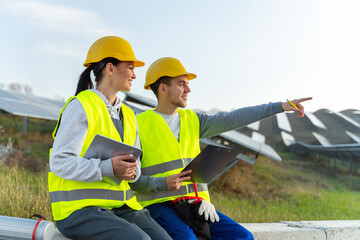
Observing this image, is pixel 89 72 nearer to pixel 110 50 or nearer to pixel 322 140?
pixel 110 50

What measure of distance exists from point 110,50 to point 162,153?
0.97 meters

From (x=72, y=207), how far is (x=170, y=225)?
0.88 m

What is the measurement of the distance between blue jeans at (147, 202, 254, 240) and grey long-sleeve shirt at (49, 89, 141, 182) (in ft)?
2.84

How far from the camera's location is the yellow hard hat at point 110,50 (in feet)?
7.97

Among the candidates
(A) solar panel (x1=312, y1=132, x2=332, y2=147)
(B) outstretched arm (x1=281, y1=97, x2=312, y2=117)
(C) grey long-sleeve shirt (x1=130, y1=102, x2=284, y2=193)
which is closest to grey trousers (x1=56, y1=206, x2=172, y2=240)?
(C) grey long-sleeve shirt (x1=130, y1=102, x2=284, y2=193)

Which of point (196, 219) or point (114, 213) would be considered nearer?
point (114, 213)

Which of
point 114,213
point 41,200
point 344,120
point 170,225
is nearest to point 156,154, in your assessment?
point 170,225

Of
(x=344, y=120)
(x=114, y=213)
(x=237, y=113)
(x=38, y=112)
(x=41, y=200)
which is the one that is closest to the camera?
(x=114, y=213)

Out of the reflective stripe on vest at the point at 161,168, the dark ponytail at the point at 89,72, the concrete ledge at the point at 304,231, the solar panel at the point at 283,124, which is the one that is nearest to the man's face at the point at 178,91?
the reflective stripe on vest at the point at 161,168

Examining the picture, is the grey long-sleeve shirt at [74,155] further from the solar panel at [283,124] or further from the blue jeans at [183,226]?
the solar panel at [283,124]

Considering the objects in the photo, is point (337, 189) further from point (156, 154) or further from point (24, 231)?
point (24, 231)

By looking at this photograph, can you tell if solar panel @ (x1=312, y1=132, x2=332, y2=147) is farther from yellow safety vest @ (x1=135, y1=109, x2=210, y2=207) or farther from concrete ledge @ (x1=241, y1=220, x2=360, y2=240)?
yellow safety vest @ (x1=135, y1=109, x2=210, y2=207)

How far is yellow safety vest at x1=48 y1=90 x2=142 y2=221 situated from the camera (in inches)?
81.7

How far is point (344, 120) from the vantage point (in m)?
20.3
